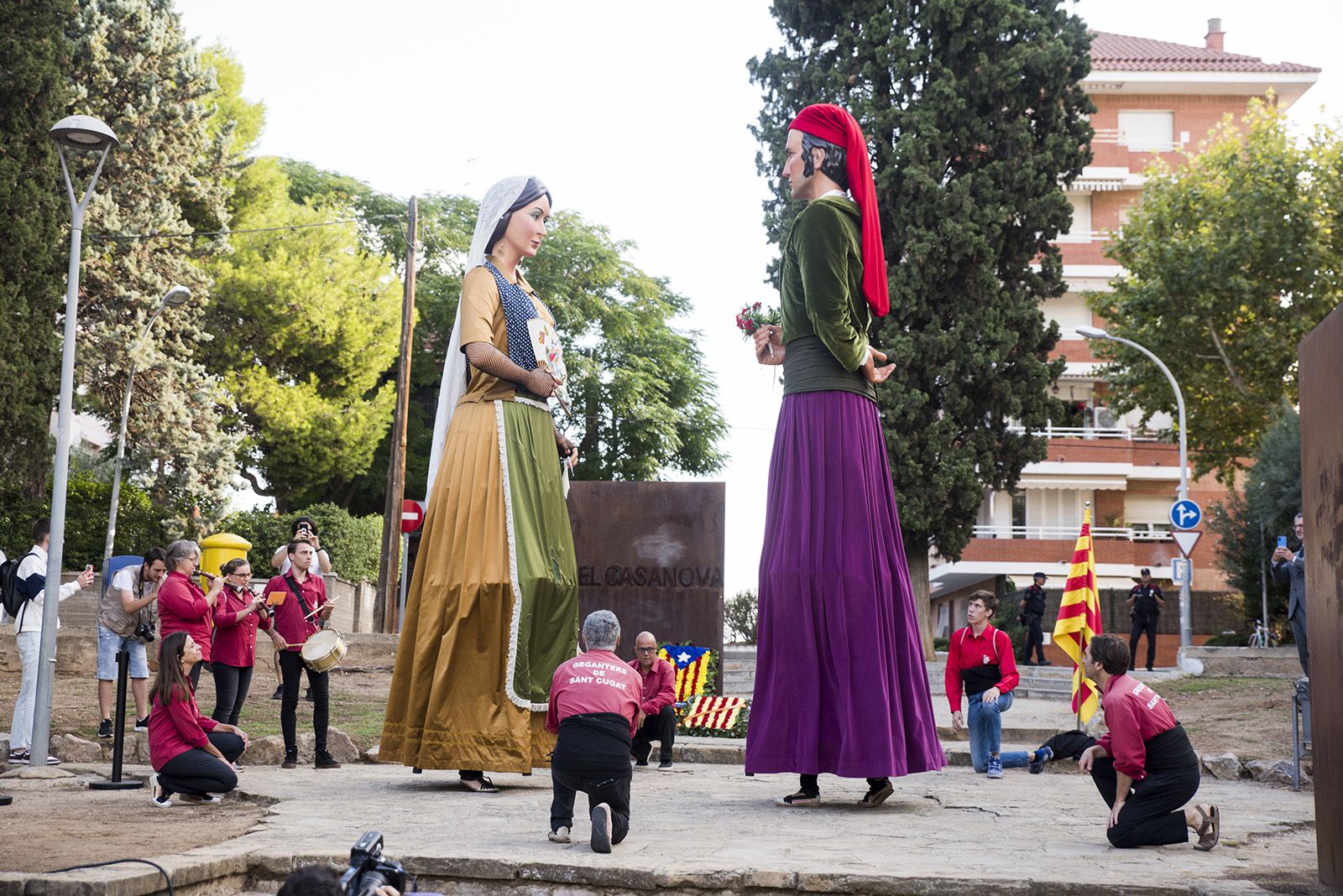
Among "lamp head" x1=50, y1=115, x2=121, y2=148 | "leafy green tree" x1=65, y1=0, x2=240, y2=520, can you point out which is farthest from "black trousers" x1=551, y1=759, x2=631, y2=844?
"leafy green tree" x1=65, y1=0, x2=240, y2=520

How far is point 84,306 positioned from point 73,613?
7.33m

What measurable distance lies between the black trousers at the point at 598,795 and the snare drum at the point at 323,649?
404cm

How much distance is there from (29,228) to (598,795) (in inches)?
832

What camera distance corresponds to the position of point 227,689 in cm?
1048

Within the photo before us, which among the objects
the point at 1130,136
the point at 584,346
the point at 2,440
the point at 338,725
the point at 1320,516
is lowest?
the point at 338,725

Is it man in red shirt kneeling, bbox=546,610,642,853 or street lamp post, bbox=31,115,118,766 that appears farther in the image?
street lamp post, bbox=31,115,118,766

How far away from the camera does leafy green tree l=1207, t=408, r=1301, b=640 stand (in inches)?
1201

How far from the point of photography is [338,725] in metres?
12.6

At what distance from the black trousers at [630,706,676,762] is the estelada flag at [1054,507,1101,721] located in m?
5.23

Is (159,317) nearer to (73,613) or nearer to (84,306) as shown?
(84,306)

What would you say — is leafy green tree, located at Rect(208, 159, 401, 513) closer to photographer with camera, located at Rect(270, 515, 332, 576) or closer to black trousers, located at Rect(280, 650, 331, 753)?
photographer with camera, located at Rect(270, 515, 332, 576)

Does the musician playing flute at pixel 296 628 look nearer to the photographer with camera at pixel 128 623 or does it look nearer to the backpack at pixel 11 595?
the photographer with camera at pixel 128 623

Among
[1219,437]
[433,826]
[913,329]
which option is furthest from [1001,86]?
[433,826]

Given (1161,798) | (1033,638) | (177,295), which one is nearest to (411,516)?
(177,295)
